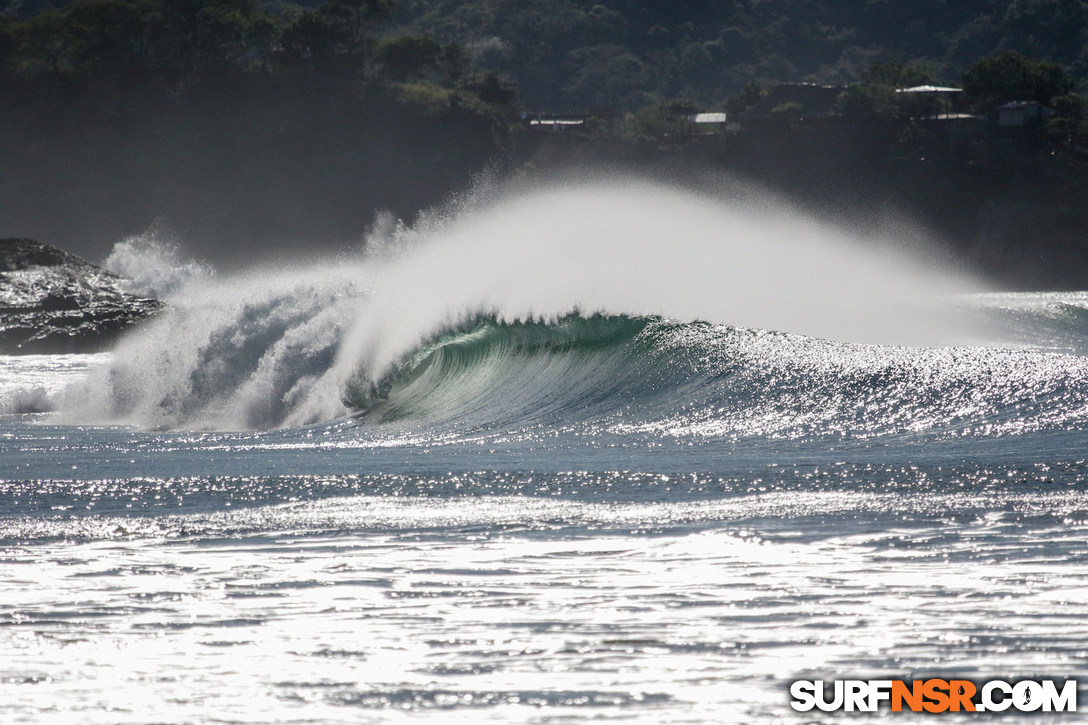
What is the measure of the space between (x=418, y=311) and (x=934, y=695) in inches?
728

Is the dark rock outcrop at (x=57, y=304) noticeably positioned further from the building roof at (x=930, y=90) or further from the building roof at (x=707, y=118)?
the building roof at (x=707, y=118)

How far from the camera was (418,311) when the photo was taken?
78.7 ft

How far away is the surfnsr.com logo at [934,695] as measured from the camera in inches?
232

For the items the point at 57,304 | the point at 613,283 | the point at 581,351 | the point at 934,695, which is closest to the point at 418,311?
the point at 613,283

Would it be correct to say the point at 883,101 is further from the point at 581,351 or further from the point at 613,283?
the point at 581,351

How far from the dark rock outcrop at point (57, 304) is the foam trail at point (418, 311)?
8.53 m

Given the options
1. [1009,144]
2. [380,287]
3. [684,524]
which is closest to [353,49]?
[1009,144]

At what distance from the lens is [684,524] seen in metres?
9.62

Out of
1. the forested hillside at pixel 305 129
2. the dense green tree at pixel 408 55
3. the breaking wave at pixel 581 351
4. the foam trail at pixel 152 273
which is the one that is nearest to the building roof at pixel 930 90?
the forested hillside at pixel 305 129

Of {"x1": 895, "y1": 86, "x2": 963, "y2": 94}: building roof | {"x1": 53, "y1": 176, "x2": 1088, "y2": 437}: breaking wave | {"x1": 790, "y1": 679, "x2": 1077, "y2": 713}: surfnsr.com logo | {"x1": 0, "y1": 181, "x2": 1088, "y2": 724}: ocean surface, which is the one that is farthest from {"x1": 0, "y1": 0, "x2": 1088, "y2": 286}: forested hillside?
{"x1": 790, "y1": 679, "x2": 1077, "y2": 713}: surfnsr.com logo

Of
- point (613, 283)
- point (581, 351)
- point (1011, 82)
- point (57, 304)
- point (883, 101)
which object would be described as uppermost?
point (1011, 82)

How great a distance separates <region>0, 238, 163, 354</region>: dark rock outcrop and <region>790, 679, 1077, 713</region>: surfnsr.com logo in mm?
31519

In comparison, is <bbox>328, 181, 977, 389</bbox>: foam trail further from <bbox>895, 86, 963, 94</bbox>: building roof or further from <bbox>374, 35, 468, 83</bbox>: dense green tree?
<bbox>374, 35, 468, 83</bbox>: dense green tree

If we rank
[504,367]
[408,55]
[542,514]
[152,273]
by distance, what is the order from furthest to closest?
1. [408,55]
2. [152,273]
3. [504,367]
4. [542,514]
